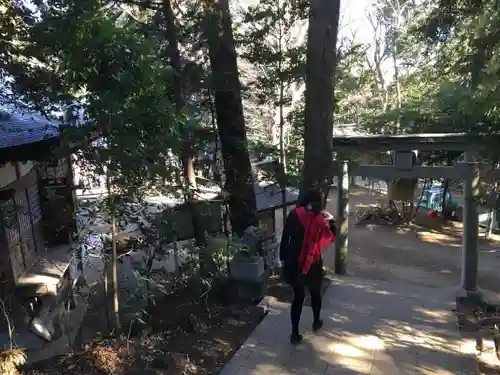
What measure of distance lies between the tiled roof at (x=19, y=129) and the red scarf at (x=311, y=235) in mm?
2913

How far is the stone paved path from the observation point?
4.15 meters

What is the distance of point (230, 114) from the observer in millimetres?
6629

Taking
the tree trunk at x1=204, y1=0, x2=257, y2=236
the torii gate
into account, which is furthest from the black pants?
the torii gate

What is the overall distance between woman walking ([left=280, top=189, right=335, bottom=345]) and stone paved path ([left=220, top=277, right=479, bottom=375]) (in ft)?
1.67

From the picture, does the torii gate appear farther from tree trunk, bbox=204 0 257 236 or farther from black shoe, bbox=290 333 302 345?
black shoe, bbox=290 333 302 345

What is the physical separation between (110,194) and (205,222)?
2728mm

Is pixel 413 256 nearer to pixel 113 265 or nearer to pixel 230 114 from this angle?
pixel 230 114

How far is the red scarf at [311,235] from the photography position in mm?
4227

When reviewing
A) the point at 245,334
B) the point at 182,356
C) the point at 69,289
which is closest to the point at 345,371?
the point at 245,334

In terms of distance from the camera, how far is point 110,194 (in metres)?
3.86

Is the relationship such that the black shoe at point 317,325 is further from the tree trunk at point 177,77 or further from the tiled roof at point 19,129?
the tiled roof at point 19,129

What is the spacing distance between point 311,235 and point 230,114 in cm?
297

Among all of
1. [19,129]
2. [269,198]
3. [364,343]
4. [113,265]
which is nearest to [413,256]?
[269,198]

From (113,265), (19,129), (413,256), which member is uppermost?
(19,129)
